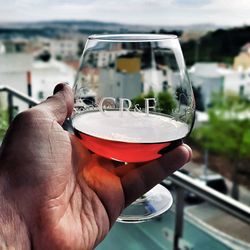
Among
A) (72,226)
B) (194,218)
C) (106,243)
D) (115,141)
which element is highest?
(115,141)

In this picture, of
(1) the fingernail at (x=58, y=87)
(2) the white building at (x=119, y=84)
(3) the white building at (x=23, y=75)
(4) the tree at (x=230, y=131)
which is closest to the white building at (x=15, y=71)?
(3) the white building at (x=23, y=75)

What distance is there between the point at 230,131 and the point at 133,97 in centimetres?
963

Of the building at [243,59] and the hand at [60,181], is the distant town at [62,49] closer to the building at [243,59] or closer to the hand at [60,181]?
the building at [243,59]

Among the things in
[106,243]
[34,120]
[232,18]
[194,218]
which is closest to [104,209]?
[34,120]

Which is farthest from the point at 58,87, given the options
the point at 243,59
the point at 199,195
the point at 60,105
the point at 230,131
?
the point at 230,131

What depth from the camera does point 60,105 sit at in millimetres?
601

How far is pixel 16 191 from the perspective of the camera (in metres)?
0.55

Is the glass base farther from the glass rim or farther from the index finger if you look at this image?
the glass rim

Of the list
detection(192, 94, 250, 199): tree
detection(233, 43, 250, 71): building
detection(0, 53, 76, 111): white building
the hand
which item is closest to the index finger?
the hand

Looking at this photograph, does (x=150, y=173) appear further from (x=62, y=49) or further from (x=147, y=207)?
(x=62, y=49)

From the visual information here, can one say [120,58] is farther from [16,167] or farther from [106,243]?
[106,243]

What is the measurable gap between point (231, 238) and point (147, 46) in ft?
3.26

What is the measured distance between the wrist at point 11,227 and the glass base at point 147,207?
0.15 m

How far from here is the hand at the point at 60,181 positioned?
0.55 m
